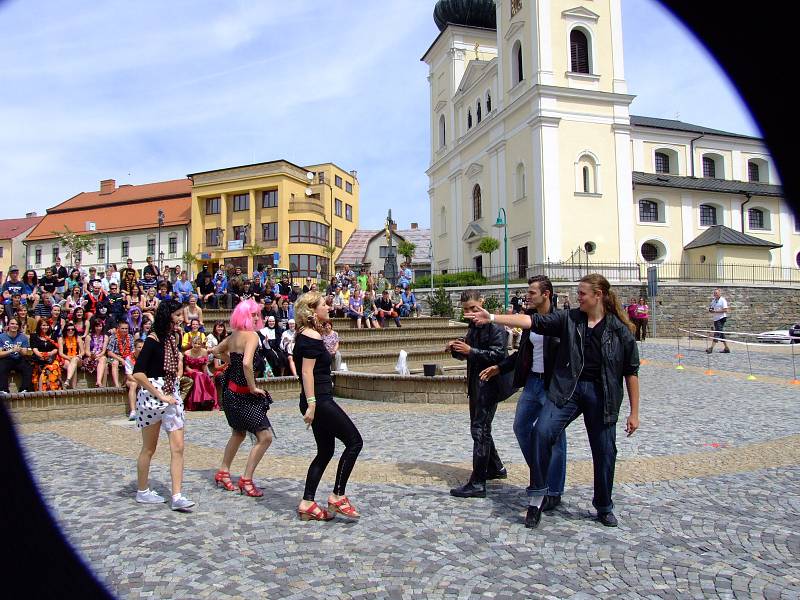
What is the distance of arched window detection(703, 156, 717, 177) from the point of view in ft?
178

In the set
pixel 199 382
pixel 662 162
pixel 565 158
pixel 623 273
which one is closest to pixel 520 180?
pixel 565 158

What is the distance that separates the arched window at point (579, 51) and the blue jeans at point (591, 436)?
39.5 meters

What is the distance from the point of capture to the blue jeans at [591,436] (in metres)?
4.84

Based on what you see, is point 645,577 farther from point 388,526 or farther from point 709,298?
point 709,298

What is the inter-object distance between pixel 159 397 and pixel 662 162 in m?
55.5

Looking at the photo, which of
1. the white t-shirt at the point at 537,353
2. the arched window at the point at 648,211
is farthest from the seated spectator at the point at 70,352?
the arched window at the point at 648,211

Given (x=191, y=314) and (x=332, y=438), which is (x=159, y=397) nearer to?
(x=332, y=438)

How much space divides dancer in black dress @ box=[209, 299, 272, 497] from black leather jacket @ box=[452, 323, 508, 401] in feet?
6.46

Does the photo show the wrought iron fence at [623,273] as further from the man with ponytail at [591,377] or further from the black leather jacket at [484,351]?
the man with ponytail at [591,377]

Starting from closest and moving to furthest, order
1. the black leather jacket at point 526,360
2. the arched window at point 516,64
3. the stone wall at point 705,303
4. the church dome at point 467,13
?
the black leather jacket at point 526,360
the stone wall at point 705,303
the arched window at point 516,64
the church dome at point 467,13

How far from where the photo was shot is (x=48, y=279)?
16.8 meters

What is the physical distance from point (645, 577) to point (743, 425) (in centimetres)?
610

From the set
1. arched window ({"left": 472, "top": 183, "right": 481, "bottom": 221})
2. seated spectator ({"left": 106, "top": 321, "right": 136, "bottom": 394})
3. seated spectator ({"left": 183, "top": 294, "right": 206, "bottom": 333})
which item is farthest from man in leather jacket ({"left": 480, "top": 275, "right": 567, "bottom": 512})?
arched window ({"left": 472, "top": 183, "right": 481, "bottom": 221})

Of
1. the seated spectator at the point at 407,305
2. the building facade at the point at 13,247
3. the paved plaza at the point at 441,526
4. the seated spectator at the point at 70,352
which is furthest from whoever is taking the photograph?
the building facade at the point at 13,247
